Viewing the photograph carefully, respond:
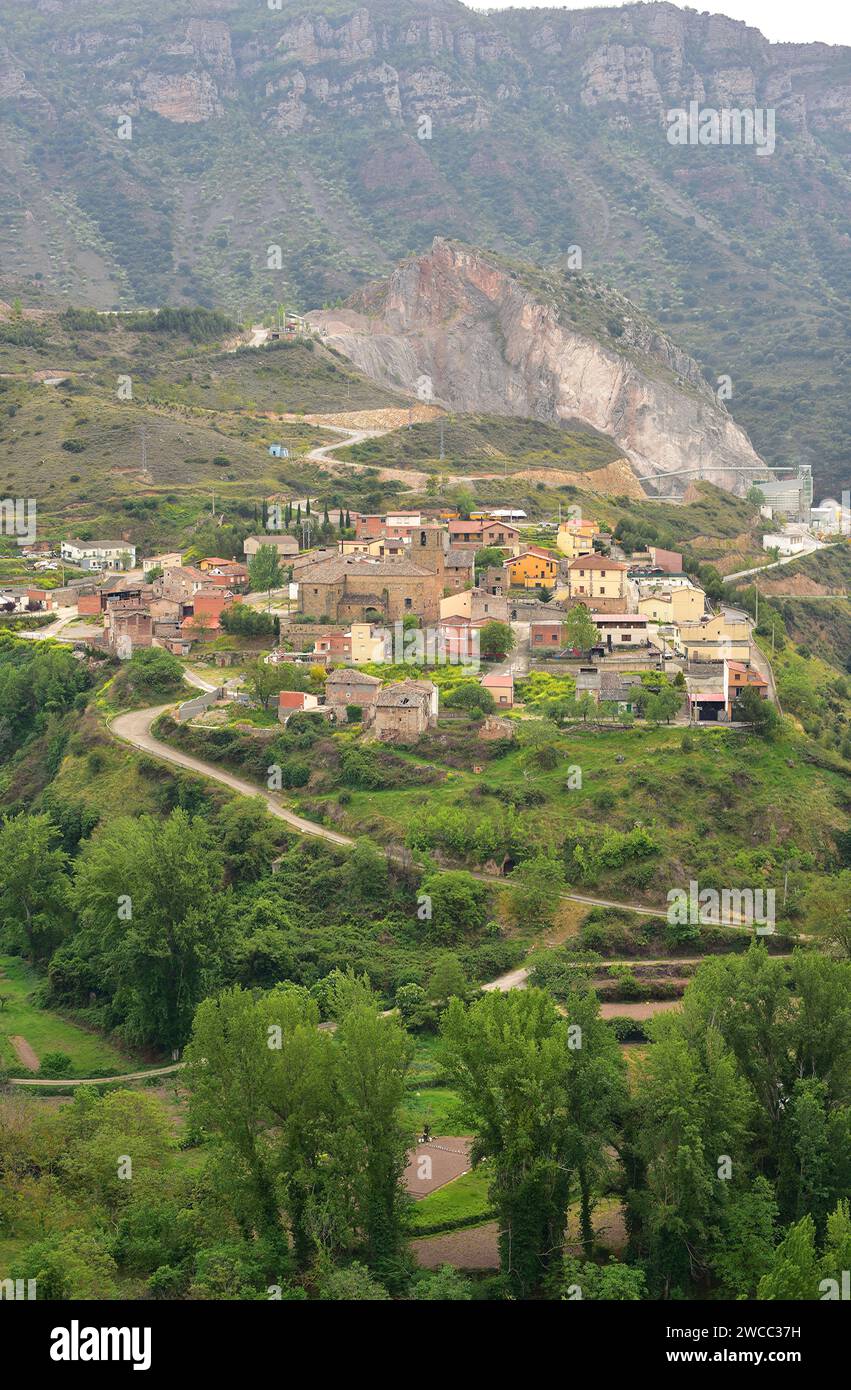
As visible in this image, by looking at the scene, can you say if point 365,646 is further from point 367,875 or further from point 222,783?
point 367,875

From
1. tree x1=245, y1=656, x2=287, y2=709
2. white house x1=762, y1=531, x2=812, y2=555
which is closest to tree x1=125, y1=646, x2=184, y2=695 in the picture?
tree x1=245, y1=656, x2=287, y2=709

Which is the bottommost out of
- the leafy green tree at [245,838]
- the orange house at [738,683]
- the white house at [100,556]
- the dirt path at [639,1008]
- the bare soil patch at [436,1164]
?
the bare soil patch at [436,1164]

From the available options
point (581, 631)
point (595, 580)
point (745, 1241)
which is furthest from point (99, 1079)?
point (595, 580)

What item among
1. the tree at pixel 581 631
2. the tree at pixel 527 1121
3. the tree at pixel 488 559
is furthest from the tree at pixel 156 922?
the tree at pixel 488 559

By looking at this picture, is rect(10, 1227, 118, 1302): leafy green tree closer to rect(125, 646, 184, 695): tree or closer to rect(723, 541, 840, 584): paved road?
rect(125, 646, 184, 695): tree

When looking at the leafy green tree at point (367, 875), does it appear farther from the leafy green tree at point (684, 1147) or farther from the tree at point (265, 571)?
the tree at point (265, 571)

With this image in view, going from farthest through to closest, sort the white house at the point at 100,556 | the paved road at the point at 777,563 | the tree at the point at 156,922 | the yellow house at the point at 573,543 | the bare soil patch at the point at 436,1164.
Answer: the paved road at the point at 777,563
the white house at the point at 100,556
the yellow house at the point at 573,543
the tree at the point at 156,922
the bare soil patch at the point at 436,1164
